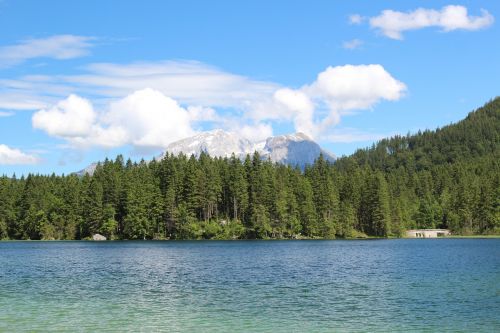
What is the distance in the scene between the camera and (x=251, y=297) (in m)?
46.7

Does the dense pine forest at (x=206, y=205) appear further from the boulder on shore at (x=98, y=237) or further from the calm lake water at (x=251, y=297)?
the calm lake water at (x=251, y=297)

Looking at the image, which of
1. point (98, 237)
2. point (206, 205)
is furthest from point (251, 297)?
point (98, 237)

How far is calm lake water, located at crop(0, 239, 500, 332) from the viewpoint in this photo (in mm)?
35688

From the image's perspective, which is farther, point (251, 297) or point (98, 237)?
point (98, 237)

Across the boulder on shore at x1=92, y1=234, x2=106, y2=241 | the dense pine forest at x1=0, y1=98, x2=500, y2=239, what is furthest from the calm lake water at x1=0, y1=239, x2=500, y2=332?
the boulder on shore at x1=92, y1=234, x2=106, y2=241

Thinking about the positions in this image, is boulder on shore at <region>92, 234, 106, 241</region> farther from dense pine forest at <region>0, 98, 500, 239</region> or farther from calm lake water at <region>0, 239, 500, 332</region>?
calm lake water at <region>0, 239, 500, 332</region>

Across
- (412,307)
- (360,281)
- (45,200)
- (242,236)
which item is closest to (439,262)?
(360,281)

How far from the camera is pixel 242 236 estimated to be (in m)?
172

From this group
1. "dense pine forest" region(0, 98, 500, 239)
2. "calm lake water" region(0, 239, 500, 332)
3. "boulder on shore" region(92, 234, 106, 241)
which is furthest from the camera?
"dense pine forest" region(0, 98, 500, 239)

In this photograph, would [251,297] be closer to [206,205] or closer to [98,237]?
[206,205]

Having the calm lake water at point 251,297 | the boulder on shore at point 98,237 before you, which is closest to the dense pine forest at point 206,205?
the boulder on shore at point 98,237

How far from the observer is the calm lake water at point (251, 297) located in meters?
35.7

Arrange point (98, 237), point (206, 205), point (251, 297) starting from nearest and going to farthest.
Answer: point (251, 297) < point (98, 237) < point (206, 205)

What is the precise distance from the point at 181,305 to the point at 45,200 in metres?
155
